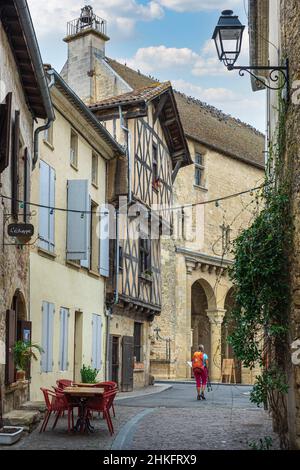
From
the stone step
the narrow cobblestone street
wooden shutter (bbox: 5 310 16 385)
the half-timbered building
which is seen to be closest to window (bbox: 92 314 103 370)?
the half-timbered building

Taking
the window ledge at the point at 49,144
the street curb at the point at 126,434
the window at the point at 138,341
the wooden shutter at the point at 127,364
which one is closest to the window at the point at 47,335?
the street curb at the point at 126,434

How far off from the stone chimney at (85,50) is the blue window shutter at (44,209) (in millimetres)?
14214

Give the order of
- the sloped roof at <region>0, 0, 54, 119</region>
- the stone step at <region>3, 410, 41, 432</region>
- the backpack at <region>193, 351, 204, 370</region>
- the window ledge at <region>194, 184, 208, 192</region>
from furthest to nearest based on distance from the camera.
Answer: the window ledge at <region>194, 184, 208, 192</region> < the backpack at <region>193, 351, 204, 370</region> < the sloped roof at <region>0, 0, 54, 119</region> < the stone step at <region>3, 410, 41, 432</region>

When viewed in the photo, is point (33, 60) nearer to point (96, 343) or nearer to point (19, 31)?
point (19, 31)

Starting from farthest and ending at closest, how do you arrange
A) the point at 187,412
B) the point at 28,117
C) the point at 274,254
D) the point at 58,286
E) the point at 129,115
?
the point at 129,115, the point at 58,286, the point at 187,412, the point at 28,117, the point at 274,254

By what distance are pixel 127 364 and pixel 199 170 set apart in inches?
621

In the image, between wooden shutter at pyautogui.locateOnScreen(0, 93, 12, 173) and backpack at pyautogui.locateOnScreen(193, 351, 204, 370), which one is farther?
backpack at pyautogui.locateOnScreen(193, 351, 204, 370)

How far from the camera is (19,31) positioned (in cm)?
1240

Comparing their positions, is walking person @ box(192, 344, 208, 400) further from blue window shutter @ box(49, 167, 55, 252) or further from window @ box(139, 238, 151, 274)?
window @ box(139, 238, 151, 274)

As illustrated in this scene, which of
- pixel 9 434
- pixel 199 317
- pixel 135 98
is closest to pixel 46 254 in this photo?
pixel 9 434

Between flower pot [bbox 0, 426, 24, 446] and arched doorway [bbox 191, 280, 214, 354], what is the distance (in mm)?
28352

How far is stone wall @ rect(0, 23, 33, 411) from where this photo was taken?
11.6 m
